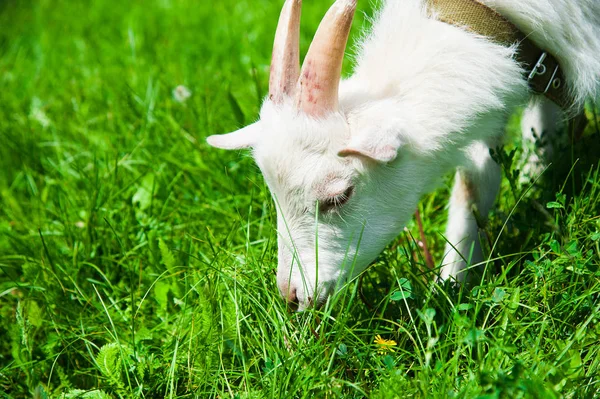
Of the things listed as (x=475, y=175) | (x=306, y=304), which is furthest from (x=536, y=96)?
(x=306, y=304)

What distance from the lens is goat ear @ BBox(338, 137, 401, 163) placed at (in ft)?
7.99

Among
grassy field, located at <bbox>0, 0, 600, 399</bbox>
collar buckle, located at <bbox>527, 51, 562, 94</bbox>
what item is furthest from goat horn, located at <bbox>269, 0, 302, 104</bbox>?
collar buckle, located at <bbox>527, 51, 562, 94</bbox>

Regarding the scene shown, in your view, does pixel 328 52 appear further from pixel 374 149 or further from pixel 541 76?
pixel 541 76

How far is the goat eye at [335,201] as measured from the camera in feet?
8.59

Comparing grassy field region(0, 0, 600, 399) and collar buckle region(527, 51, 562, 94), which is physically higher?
collar buckle region(527, 51, 562, 94)

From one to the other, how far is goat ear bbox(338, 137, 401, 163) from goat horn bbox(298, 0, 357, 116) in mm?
227

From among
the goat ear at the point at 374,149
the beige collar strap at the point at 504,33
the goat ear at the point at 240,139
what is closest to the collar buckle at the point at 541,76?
the beige collar strap at the point at 504,33

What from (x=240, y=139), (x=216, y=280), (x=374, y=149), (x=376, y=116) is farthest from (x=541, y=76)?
(x=216, y=280)

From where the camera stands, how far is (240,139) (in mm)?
2854

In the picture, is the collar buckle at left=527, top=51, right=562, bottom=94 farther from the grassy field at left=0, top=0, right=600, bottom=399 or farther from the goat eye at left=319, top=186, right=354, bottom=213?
the goat eye at left=319, top=186, right=354, bottom=213

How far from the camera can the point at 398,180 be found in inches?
108

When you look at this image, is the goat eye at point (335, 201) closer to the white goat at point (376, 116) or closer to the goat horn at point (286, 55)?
the white goat at point (376, 116)

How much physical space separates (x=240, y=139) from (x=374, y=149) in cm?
65

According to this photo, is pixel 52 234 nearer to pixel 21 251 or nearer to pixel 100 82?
pixel 21 251
